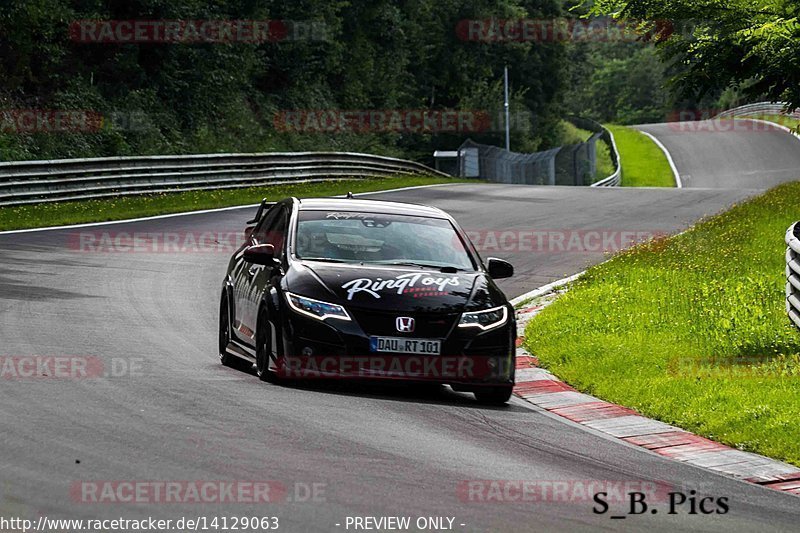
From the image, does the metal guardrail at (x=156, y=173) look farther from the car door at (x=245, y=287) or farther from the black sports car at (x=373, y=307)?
the black sports car at (x=373, y=307)

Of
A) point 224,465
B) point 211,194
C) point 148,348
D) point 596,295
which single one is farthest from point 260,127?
point 224,465

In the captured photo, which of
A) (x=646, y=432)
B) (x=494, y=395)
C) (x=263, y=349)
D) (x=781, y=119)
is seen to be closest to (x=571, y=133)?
(x=781, y=119)

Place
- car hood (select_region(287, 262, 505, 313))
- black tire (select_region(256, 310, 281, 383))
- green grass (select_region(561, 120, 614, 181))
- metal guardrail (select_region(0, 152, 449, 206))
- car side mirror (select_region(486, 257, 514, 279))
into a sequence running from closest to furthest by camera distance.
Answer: car hood (select_region(287, 262, 505, 313)) < black tire (select_region(256, 310, 281, 383)) < car side mirror (select_region(486, 257, 514, 279)) < metal guardrail (select_region(0, 152, 449, 206)) < green grass (select_region(561, 120, 614, 181))

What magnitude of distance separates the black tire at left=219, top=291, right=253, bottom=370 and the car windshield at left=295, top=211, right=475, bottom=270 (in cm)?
130

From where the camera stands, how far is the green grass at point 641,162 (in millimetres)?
67438

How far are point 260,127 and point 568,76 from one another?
40.5 m

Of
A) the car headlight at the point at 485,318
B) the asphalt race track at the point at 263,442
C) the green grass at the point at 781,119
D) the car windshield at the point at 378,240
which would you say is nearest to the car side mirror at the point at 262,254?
the car windshield at the point at 378,240

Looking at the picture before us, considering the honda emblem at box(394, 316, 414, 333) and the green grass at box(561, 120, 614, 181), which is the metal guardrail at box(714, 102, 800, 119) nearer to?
the green grass at box(561, 120, 614, 181)

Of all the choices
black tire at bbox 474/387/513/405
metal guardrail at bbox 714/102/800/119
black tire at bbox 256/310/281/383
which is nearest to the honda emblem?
black tire at bbox 474/387/513/405

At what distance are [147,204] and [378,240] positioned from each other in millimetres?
20161

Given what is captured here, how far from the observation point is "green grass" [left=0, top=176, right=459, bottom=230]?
1069 inches

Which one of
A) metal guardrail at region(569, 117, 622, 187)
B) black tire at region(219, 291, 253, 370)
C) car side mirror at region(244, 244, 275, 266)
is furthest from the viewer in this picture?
metal guardrail at region(569, 117, 622, 187)

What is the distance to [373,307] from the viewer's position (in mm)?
10703

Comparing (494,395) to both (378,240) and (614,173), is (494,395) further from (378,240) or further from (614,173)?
(614,173)
